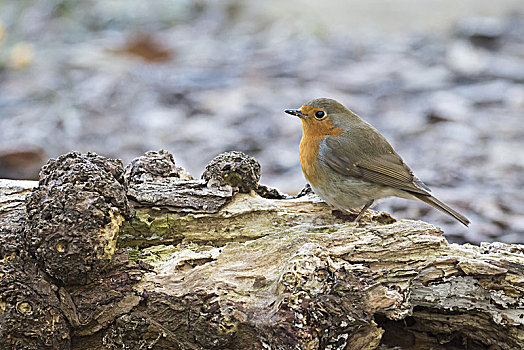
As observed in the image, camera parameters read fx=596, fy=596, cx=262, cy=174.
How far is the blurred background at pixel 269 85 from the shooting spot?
525 centimetres

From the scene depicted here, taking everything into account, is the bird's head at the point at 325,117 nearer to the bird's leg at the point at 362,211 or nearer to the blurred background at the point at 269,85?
the bird's leg at the point at 362,211

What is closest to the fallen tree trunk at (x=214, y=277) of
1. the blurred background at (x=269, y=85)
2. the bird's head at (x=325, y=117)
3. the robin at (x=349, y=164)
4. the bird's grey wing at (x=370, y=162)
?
the robin at (x=349, y=164)

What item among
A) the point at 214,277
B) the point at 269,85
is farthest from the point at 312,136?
the point at 269,85

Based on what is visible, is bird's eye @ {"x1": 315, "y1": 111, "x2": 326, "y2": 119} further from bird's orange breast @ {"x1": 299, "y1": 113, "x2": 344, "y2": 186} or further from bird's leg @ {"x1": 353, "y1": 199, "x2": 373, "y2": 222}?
bird's leg @ {"x1": 353, "y1": 199, "x2": 373, "y2": 222}

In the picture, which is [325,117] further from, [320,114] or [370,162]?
[370,162]

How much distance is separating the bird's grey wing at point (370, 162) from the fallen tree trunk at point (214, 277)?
0.64 metres

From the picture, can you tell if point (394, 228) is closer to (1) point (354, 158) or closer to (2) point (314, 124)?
(1) point (354, 158)

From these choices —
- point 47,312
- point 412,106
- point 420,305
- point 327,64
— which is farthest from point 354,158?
point 327,64

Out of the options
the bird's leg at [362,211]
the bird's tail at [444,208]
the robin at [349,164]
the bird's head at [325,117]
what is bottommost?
the bird's leg at [362,211]

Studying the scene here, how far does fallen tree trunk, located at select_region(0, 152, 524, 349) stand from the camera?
98.0 inches

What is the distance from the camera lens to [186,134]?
5.90 meters

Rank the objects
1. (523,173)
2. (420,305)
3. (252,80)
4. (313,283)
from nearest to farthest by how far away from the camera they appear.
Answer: (313,283) → (420,305) → (523,173) → (252,80)

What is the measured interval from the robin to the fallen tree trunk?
481mm

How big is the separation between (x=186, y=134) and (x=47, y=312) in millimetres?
3538
